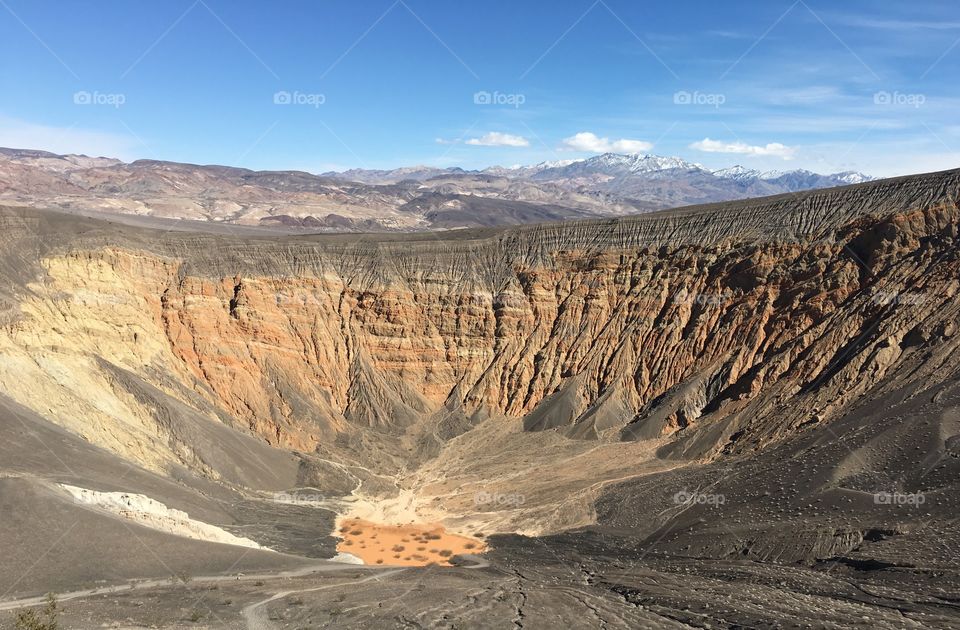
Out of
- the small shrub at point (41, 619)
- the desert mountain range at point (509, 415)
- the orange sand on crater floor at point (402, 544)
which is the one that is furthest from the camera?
the orange sand on crater floor at point (402, 544)

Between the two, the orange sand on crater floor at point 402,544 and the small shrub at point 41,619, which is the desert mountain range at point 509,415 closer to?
the orange sand on crater floor at point 402,544

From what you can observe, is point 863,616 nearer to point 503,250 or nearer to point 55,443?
point 55,443

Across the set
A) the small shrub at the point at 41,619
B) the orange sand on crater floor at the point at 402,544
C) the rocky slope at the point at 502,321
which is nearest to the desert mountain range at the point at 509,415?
the rocky slope at the point at 502,321

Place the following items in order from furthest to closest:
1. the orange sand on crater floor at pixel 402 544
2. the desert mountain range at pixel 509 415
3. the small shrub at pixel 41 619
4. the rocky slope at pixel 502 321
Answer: the rocky slope at pixel 502 321 < the orange sand on crater floor at pixel 402 544 < the desert mountain range at pixel 509 415 < the small shrub at pixel 41 619

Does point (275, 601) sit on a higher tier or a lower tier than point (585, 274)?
lower

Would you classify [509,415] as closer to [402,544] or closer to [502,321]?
[502,321]

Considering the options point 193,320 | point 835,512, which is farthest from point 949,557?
point 193,320

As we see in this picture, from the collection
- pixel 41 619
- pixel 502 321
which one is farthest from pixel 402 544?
pixel 502 321

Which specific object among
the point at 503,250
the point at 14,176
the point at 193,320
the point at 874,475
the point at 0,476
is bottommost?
the point at 874,475
